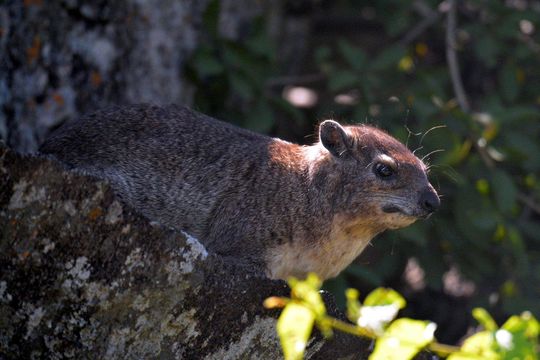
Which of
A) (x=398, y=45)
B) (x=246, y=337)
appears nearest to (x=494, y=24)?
(x=398, y=45)

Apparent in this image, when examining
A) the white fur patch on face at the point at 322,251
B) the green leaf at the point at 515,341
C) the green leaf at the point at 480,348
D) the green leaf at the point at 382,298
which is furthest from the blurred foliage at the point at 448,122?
the green leaf at the point at 480,348

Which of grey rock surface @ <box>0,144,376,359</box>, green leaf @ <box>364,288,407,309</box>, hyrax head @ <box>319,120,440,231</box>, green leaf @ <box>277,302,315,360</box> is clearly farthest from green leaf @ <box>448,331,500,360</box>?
hyrax head @ <box>319,120,440,231</box>

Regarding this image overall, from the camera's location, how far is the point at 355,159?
4715mm

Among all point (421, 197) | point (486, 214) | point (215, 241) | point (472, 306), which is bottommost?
point (472, 306)

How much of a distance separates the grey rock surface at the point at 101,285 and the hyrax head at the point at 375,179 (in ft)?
3.72

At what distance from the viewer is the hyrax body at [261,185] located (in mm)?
4547

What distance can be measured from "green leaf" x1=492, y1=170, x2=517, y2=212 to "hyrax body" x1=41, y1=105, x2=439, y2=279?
1.83 m

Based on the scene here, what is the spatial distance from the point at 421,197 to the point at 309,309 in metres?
2.19

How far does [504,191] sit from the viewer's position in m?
6.31

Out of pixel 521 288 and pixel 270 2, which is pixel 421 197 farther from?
pixel 270 2

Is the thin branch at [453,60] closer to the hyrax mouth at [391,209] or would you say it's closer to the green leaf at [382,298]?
the hyrax mouth at [391,209]

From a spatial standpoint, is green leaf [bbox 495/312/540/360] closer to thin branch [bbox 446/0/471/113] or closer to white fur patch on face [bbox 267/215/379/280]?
white fur patch on face [bbox 267/215/379/280]

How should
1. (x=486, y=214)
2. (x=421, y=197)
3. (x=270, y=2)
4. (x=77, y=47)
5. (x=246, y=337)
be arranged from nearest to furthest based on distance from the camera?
(x=246, y=337) → (x=421, y=197) → (x=77, y=47) → (x=486, y=214) → (x=270, y=2)

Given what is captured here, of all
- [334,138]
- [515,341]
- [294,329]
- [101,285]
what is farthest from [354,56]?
[294,329]
